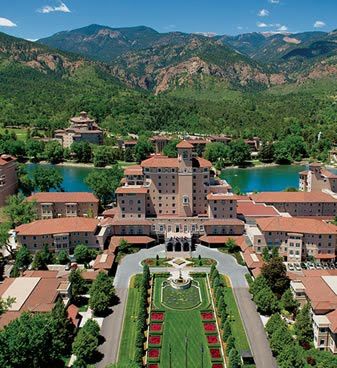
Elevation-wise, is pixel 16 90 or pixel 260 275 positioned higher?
pixel 16 90

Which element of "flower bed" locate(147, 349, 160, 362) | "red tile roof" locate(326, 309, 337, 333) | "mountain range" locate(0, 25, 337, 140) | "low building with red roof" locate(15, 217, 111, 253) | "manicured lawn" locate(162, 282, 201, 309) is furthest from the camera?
"mountain range" locate(0, 25, 337, 140)

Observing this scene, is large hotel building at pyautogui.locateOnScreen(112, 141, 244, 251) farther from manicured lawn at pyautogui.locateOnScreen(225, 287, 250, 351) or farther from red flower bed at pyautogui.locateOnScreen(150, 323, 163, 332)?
red flower bed at pyautogui.locateOnScreen(150, 323, 163, 332)

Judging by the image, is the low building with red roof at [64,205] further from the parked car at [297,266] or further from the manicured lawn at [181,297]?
the parked car at [297,266]

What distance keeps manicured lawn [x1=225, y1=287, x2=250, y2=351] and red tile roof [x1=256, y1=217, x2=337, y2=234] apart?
925 centimetres

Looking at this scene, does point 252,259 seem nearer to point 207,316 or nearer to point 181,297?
point 181,297

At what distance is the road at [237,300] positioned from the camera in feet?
101

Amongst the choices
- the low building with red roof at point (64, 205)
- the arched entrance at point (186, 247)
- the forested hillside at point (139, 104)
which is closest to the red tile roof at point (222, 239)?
the arched entrance at point (186, 247)

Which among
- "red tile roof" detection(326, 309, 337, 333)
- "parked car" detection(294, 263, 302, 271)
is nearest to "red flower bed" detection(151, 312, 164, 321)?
"red tile roof" detection(326, 309, 337, 333)

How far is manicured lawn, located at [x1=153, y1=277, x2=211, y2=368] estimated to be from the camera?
3006 centimetres

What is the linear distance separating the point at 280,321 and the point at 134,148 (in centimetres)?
6859

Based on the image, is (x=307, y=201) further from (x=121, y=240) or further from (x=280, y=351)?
(x=280, y=351)

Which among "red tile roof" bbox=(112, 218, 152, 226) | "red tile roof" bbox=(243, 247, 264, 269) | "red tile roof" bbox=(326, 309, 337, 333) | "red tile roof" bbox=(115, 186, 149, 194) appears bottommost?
"red tile roof" bbox=(243, 247, 264, 269)

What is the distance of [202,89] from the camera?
185 meters

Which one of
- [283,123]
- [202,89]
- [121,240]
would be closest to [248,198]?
[121,240]
